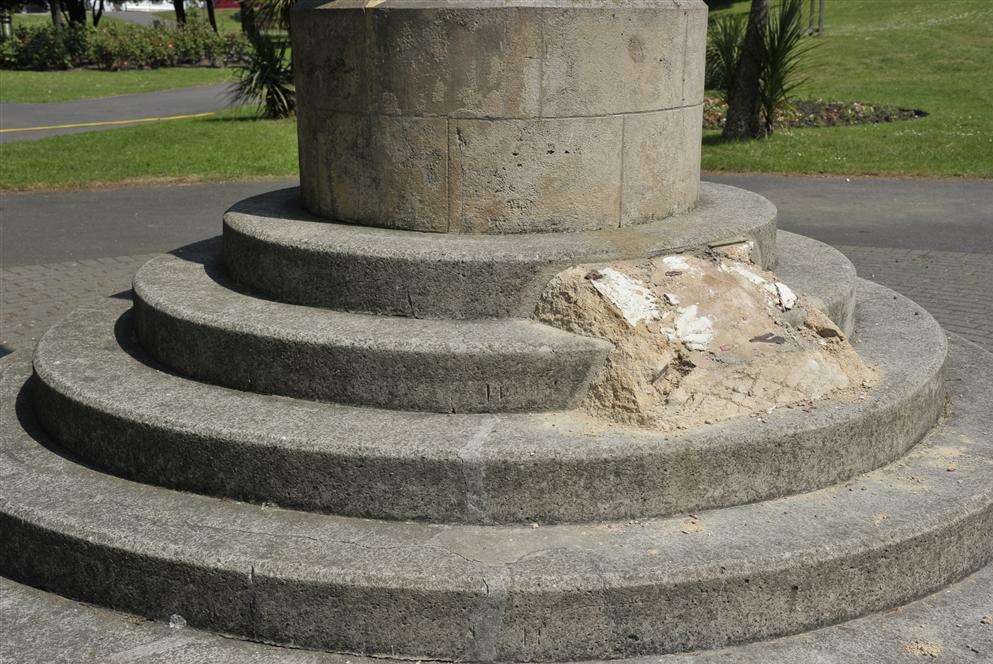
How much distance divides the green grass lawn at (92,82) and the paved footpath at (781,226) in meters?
14.7

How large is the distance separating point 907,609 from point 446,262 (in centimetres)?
222

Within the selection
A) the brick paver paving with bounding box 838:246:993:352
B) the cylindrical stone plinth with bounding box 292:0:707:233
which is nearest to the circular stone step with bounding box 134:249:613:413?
the cylindrical stone plinth with bounding box 292:0:707:233

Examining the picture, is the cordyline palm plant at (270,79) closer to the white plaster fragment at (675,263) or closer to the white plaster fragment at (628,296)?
the white plaster fragment at (675,263)

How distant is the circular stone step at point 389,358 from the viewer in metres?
4.01

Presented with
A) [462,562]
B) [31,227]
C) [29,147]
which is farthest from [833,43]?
[462,562]

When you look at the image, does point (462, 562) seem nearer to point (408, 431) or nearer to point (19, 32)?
point (408, 431)

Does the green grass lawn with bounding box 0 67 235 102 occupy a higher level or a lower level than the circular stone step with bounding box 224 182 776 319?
lower

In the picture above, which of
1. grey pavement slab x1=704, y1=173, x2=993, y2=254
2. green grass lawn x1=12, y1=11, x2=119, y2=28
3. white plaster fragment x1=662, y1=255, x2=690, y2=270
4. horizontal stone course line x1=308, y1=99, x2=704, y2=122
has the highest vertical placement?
green grass lawn x1=12, y1=11, x2=119, y2=28

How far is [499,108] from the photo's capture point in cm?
455

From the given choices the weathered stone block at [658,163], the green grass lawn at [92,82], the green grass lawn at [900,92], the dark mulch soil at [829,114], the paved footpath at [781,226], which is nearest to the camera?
the weathered stone block at [658,163]

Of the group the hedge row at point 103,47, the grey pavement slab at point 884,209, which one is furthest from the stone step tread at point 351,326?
the hedge row at point 103,47

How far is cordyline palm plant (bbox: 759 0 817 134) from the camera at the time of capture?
45.6 ft

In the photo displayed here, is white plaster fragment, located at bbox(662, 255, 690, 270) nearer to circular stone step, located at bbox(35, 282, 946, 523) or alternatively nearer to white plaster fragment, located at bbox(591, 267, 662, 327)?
white plaster fragment, located at bbox(591, 267, 662, 327)

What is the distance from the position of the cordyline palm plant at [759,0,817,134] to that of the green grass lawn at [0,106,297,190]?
670 cm
